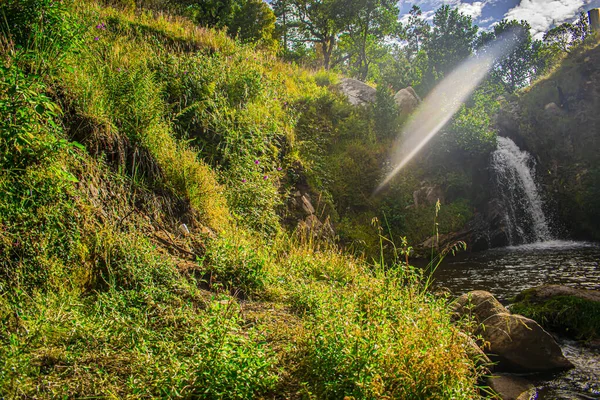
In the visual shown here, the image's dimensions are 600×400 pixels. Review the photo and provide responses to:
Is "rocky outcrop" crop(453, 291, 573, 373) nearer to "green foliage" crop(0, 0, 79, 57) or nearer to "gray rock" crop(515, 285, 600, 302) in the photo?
"gray rock" crop(515, 285, 600, 302)

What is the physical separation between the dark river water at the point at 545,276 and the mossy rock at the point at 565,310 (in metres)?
0.25

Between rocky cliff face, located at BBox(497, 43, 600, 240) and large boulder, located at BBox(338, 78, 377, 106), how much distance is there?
653cm

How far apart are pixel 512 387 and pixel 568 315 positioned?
6.35 feet

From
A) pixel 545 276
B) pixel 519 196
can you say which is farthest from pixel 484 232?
pixel 545 276

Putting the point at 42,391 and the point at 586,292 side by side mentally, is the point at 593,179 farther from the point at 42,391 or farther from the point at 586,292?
the point at 42,391

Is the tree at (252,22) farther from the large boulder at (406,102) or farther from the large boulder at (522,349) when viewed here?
the large boulder at (522,349)

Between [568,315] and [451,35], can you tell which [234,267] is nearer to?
[568,315]

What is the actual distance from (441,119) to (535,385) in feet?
35.1

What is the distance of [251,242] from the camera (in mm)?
5152

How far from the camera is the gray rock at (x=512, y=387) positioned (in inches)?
140

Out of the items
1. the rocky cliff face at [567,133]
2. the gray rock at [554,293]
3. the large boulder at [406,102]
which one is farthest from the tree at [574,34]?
the gray rock at [554,293]

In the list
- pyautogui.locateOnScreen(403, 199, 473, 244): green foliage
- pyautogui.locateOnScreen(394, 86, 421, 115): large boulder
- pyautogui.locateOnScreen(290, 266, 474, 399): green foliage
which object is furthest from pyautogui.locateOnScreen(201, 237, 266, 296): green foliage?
pyautogui.locateOnScreen(394, 86, 421, 115): large boulder

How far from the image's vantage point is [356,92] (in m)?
14.6

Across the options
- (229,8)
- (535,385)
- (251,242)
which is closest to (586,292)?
(535,385)
